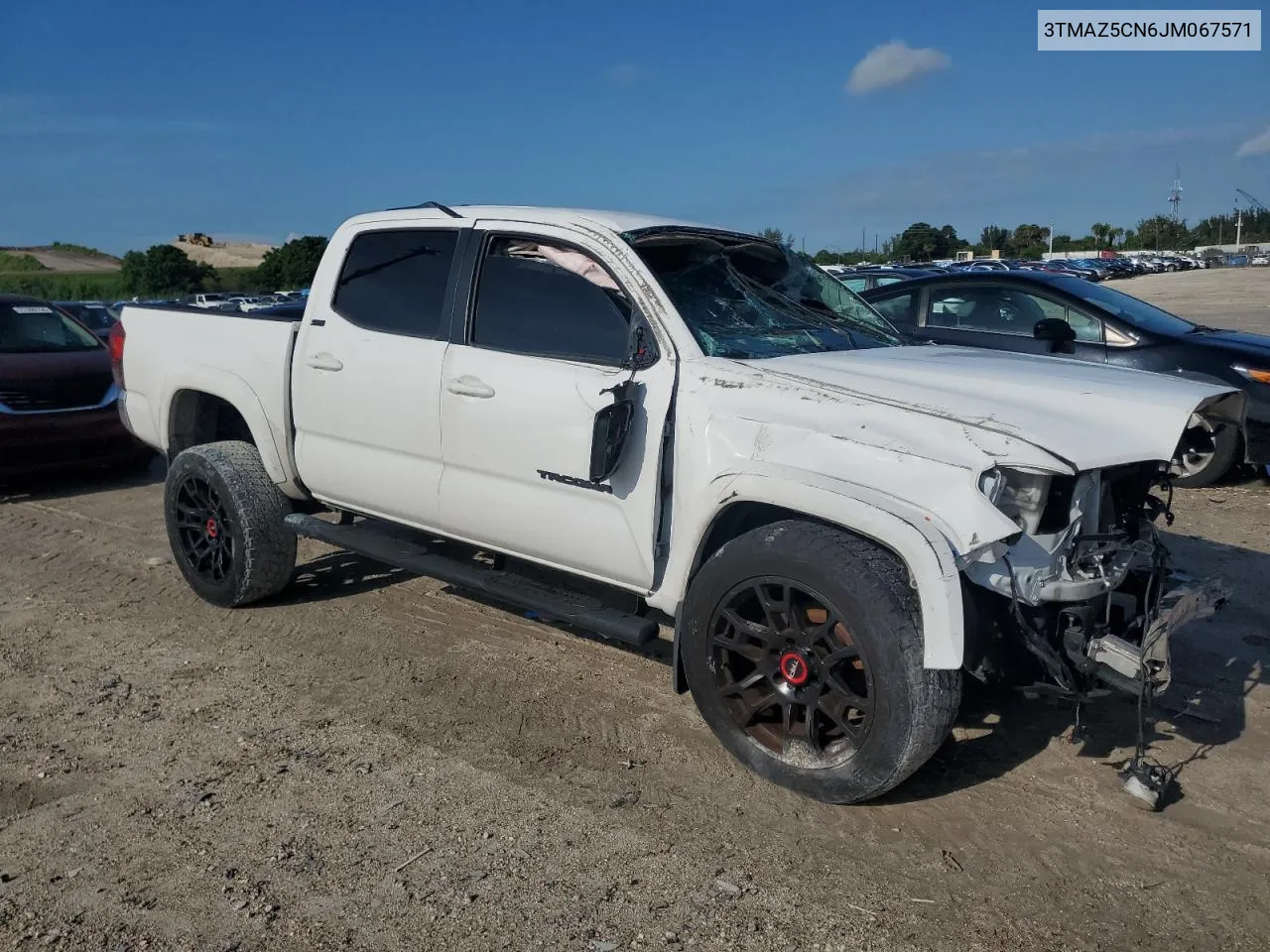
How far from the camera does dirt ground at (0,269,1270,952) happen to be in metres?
2.92

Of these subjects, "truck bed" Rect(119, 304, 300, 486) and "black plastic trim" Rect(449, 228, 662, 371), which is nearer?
"black plastic trim" Rect(449, 228, 662, 371)

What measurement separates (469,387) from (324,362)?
1018 millimetres

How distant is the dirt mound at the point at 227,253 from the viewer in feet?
354

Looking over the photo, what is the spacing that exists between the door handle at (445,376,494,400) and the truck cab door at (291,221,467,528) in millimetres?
93

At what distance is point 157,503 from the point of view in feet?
27.3

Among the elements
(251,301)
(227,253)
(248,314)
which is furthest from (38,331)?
(227,253)

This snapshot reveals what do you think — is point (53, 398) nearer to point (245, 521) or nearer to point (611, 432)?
point (245, 521)

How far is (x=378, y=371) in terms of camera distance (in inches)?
187

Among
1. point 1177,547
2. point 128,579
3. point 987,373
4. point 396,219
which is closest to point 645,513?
point 987,373

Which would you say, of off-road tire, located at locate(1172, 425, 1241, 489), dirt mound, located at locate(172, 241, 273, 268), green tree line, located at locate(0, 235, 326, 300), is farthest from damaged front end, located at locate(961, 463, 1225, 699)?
dirt mound, located at locate(172, 241, 273, 268)

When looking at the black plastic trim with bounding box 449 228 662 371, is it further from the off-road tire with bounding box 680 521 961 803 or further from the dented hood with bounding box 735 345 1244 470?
the off-road tire with bounding box 680 521 961 803

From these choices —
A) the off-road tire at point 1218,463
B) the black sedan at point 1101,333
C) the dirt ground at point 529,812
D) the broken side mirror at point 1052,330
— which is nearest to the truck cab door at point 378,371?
the dirt ground at point 529,812

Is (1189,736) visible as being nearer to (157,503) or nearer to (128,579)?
(128,579)

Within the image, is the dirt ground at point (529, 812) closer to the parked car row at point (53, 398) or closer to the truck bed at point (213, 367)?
the truck bed at point (213, 367)
